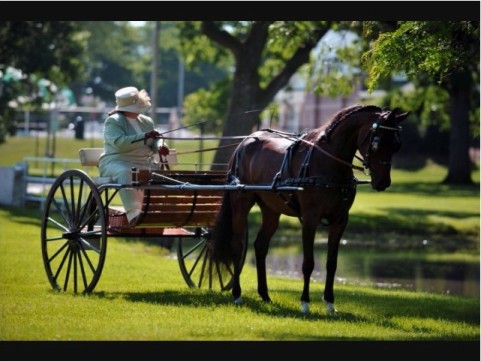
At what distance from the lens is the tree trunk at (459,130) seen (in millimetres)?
40031

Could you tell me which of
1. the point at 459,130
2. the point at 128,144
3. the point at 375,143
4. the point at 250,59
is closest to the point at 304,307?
the point at 375,143

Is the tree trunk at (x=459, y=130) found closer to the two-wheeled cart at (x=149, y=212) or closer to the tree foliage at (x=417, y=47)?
the two-wheeled cart at (x=149, y=212)

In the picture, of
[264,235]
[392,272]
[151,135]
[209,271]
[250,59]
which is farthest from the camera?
[250,59]

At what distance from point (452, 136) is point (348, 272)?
70.8 ft

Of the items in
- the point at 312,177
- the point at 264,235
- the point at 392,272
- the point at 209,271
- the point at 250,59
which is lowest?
the point at 392,272

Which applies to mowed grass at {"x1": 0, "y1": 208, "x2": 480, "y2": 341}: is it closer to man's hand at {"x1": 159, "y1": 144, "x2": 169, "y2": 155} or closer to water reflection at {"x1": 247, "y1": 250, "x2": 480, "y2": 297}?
man's hand at {"x1": 159, "y1": 144, "x2": 169, "y2": 155}

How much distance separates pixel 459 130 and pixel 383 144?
98.2 feet

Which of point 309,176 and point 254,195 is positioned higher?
point 309,176

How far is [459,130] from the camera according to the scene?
136 ft

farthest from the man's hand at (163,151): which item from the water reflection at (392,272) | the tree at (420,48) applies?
the water reflection at (392,272)
